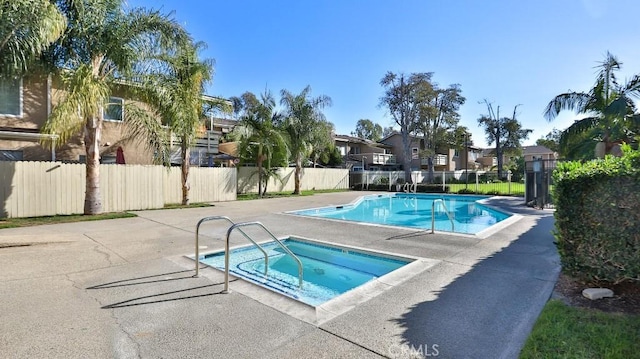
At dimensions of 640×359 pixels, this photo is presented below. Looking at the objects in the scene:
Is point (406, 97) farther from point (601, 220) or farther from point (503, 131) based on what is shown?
point (601, 220)

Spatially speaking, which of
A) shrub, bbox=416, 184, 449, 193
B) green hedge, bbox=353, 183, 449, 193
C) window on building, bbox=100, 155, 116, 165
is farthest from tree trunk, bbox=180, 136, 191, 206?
shrub, bbox=416, 184, 449, 193

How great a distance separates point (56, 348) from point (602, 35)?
15097 millimetres

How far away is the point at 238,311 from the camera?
155 inches

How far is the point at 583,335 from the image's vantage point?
3.20 metres

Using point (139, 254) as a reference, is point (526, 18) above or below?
above

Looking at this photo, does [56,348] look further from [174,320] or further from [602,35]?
[602,35]

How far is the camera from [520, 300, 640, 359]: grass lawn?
9.51 feet

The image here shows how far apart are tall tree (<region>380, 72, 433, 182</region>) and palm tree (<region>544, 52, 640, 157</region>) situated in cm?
1978

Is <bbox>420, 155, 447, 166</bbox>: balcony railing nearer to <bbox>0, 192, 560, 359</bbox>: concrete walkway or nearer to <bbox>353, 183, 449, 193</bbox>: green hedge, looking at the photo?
<bbox>353, 183, 449, 193</bbox>: green hedge

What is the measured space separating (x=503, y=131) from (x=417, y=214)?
3292 centimetres

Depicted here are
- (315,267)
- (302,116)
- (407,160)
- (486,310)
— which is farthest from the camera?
(407,160)

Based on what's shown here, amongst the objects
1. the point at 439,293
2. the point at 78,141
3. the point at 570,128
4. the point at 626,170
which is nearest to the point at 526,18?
the point at 570,128

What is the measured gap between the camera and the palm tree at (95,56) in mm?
10859

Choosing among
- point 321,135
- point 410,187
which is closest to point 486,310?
point 321,135
